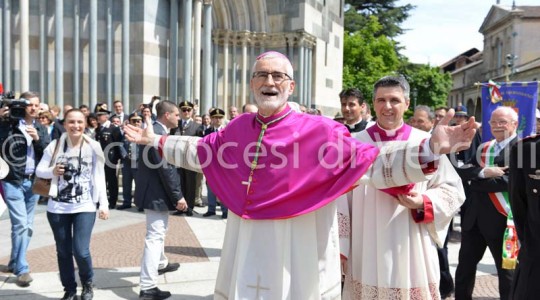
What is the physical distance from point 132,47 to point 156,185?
9.37 meters

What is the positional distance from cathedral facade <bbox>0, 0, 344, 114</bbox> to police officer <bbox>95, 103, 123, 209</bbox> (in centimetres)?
260

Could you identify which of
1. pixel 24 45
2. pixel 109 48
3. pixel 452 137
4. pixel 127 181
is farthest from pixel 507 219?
pixel 24 45

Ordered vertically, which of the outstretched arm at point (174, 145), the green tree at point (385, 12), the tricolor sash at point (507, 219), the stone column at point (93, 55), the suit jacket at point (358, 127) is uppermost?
the green tree at point (385, 12)

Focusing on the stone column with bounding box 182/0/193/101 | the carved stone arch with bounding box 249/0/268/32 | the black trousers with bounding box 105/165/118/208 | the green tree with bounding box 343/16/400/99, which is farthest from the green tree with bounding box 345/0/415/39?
the black trousers with bounding box 105/165/118/208

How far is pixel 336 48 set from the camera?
23406 millimetres

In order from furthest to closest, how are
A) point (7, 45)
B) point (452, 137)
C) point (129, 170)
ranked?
point (7, 45)
point (129, 170)
point (452, 137)

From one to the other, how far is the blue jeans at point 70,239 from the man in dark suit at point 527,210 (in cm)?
386

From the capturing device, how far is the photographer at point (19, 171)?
574 cm

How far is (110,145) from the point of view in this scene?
10891mm

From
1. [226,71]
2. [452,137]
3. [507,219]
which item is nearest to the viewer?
[452,137]

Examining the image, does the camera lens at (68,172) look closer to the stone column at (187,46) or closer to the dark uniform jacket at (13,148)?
the dark uniform jacket at (13,148)

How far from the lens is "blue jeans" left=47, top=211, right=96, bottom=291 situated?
504 centimetres

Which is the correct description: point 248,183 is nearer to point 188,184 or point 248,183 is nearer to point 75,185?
point 75,185

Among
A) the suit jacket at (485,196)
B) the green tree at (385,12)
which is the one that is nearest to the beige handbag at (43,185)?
the suit jacket at (485,196)
